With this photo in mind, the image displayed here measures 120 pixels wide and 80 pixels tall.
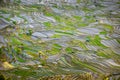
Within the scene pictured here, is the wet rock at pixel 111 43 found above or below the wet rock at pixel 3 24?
below

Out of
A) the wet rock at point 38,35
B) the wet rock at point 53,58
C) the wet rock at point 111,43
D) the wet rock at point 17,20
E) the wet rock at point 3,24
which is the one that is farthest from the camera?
the wet rock at point 17,20

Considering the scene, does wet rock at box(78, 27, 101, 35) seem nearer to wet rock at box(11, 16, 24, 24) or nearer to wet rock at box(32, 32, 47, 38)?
wet rock at box(32, 32, 47, 38)

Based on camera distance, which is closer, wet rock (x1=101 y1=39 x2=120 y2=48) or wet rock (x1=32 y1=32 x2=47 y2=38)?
wet rock (x1=101 y1=39 x2=120 y2=48)

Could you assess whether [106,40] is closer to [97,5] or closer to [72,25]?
[72,25]

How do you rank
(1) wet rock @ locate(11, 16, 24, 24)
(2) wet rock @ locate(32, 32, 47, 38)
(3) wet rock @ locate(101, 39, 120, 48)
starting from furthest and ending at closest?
(1) wet rock @ locate(11, 16, 24, 24) → (2) wet rock @ locate(32, 32, 47, 38) → (3) wet rock @ locate(101, 39, 120, 48)

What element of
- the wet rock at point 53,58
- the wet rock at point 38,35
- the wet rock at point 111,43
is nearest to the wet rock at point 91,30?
the wet rock at point 111,43

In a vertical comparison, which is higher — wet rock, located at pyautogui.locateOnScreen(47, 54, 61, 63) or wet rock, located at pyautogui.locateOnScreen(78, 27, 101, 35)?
wet rock, located at pyautogui.locateOnScreen(78, 27, 101, 35)

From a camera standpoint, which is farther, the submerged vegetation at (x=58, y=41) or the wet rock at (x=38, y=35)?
the wet rock at (x=38, y=35)

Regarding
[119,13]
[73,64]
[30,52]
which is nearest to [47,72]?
[73,64]

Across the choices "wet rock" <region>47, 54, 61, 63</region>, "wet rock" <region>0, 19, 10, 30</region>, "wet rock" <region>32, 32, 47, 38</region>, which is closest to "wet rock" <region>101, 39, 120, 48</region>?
"wet rock" <region>47, 54, 61, 63</region>

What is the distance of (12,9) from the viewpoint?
5.78 metres

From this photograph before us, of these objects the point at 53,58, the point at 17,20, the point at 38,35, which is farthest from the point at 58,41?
the point at 17,20

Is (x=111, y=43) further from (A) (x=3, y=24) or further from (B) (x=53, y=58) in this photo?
(A) (x=3, y=24)

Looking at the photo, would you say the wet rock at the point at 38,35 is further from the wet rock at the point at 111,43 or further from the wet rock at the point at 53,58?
the wet rock at the point at 111,43
